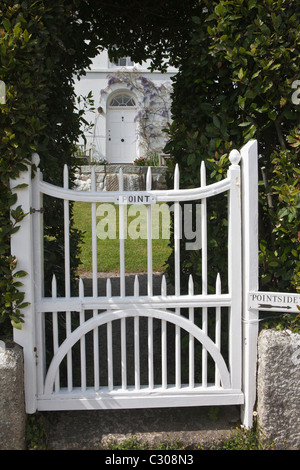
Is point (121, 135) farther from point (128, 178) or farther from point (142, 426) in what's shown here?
point (142, 426)

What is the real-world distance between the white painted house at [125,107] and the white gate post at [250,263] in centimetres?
1287

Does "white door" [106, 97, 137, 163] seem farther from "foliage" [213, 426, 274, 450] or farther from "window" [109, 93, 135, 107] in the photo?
"foliage" [213, 426, 274, 450]

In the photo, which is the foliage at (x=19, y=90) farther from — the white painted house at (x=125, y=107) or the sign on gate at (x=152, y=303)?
the white painted house at (x=125, y=107)

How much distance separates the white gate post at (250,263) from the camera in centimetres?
239

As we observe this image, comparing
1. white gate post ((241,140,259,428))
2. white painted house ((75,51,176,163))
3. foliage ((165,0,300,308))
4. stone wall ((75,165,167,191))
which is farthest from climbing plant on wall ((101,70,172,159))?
white gate post ((241,140,259,428))

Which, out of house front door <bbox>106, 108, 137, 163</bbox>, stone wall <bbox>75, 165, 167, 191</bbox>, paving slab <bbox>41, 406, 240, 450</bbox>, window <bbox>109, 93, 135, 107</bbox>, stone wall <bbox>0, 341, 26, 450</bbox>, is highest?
window <bbox>109, 93, 135, 107</bbox>

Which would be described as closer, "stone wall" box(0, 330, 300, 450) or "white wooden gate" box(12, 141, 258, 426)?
"stone wall" box(0, 330, 300, 450)

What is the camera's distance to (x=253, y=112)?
2.48m

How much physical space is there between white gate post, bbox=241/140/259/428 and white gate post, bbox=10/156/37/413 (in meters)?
1.21

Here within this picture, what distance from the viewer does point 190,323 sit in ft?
8.12

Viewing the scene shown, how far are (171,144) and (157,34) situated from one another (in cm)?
196

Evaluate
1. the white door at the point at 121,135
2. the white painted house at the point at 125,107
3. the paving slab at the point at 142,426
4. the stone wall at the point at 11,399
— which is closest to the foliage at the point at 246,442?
the paving slab at the point at 142,426

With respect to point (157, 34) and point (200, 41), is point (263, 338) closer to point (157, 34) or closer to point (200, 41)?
point (200, 41)

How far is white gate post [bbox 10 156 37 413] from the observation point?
7.54 feet
